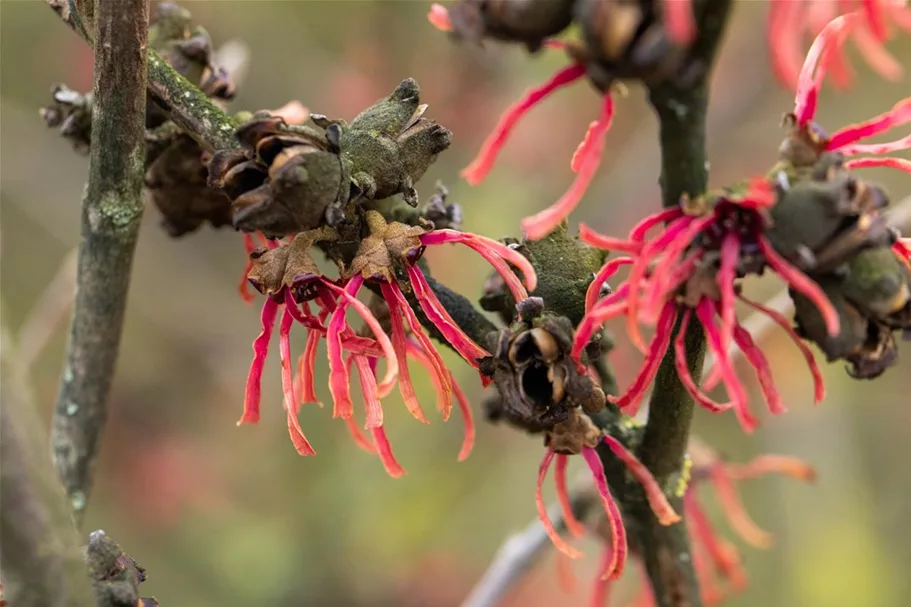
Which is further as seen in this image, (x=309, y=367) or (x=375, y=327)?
(x=309, y=367)

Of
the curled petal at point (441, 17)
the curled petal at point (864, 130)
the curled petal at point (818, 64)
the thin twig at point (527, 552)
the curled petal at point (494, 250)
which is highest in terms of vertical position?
the curled petal at point (818, 64)

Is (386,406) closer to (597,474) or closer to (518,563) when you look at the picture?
(518,563)

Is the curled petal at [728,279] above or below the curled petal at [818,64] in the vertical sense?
below

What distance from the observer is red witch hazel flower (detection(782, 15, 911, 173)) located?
0.70 meters

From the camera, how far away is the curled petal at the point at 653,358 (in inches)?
28.0

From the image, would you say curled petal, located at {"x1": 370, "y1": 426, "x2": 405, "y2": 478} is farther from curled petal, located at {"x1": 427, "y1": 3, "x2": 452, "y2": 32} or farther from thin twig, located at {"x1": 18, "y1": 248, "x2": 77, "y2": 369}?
thin twig, located at {"x1": 18, "y1": 248, "x2": 77, "y2": 369}

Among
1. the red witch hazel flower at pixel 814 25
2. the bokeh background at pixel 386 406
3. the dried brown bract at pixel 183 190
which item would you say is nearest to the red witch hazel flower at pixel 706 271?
the red witch hazel flower at pixel 814 25

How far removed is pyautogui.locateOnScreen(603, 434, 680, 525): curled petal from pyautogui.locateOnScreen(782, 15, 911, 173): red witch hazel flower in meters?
0.36

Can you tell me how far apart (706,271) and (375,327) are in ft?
1.03

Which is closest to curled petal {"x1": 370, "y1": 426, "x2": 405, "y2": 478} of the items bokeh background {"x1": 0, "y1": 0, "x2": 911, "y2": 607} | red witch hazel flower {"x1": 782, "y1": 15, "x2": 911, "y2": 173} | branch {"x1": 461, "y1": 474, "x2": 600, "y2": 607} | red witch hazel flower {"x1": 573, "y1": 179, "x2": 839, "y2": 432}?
red witch hazel flower {"x1": 573, "y1": 179, "x2": 839, "y2": 432}

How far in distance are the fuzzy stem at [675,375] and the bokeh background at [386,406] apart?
185cm

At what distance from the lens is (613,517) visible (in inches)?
32.2

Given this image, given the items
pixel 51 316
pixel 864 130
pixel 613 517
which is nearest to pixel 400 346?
pixel 613 517

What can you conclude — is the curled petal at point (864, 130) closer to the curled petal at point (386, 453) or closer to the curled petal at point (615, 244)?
the curled petal at point (615, 244)
